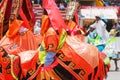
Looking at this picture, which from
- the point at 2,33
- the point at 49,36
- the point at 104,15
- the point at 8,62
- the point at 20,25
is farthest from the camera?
the point at 104,15

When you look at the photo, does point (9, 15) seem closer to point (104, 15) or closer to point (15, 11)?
point (15, 11)

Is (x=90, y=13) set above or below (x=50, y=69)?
below

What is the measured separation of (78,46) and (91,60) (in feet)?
0.53

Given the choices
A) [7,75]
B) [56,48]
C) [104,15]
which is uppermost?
[56,48]

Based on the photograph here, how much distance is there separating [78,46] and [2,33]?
162 centimetres

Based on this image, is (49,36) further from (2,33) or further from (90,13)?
(90,13)

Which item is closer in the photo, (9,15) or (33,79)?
(33,79)

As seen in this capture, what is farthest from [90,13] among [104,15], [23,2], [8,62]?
[8,62]

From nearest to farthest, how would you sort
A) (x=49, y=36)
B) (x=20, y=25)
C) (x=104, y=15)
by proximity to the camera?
(x=49, y=36), (x=20, y=25), (x=104, y=15)

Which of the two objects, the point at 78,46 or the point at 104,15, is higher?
the point at 78,46

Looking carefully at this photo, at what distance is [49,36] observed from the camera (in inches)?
167

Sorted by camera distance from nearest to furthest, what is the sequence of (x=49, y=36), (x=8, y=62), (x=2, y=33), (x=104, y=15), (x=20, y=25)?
(x=49, y=36) < (x=8, y=62) < (x=20, y=25) < (x=2, y=33) < (x=104, y=15)

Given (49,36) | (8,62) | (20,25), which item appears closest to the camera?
(49,36)

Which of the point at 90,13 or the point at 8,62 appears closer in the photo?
the point at 8,62
